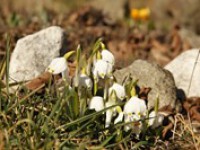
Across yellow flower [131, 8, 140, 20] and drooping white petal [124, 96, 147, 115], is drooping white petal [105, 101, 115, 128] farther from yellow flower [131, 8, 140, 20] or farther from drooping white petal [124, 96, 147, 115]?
yellow flower [131, 8, 140, 20]

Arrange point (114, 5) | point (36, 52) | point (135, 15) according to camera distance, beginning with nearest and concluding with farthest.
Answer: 1. point (36, 52)
2. point (135, 15)
3. point (114, 5)

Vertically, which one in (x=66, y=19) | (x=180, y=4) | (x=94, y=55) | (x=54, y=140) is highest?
(x=180, y=4)

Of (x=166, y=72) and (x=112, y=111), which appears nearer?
(x=112, y=111)

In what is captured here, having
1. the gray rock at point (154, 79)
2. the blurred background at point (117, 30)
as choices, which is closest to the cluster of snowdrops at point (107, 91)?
the gray rock at point (154, 79)

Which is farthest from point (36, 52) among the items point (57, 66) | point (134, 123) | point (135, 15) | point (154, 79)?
point (135, 15)

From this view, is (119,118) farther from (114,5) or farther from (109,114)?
(114,5)

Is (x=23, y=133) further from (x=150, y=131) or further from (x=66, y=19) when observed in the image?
(x=66, y=19)

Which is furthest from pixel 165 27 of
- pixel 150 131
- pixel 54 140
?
pixel 54 140
